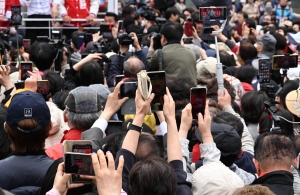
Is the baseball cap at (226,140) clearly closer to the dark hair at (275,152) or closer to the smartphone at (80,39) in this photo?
the dark hair at (275,152)

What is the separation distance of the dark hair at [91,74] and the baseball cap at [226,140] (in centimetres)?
269

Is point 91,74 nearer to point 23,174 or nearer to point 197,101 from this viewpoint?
point 197,101

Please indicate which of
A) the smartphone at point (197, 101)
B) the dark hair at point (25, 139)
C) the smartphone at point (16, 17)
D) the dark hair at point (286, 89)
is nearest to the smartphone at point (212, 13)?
the dark hair at point (286, 89)

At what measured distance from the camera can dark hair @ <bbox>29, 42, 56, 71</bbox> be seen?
8.30m

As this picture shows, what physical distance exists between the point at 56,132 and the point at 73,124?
0.53m

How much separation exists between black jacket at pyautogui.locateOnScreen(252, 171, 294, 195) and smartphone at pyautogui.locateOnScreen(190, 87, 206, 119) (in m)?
0.62

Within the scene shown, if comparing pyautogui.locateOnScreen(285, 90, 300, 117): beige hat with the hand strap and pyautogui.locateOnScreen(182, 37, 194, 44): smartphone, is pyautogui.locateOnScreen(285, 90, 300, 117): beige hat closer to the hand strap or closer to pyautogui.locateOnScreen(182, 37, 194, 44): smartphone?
the hand strap

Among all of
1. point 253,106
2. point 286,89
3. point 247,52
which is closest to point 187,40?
point 247,52

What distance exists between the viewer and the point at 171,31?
336 inches

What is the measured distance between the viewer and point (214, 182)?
414 centimetres

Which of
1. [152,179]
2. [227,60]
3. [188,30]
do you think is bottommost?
[152,179]

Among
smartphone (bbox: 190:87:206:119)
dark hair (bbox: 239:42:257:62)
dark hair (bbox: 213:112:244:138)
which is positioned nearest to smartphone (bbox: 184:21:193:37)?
dark hair (bbox: 239:42:257:62)

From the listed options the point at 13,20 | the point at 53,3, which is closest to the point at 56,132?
the point at 13,20

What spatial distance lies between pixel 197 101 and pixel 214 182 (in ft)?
2.34
